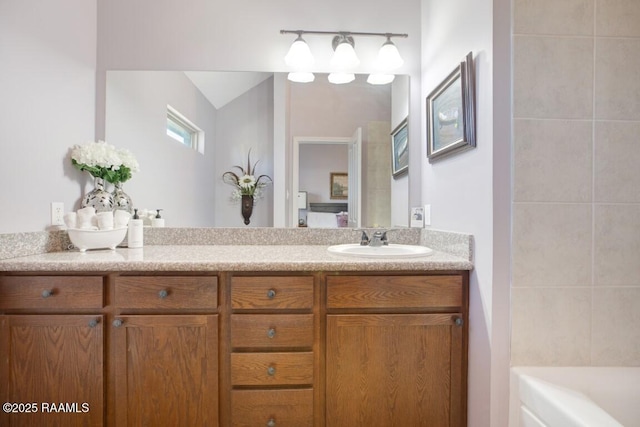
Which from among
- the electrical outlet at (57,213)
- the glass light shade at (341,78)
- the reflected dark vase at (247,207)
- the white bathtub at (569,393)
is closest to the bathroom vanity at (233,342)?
the white bathtub at (569,393)

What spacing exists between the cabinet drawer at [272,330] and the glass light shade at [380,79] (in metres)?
1.43

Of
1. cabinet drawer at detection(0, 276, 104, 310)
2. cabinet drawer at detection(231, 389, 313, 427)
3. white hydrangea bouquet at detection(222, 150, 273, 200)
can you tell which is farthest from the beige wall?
cabinet drawer at detection(0, 276, 104, 310)

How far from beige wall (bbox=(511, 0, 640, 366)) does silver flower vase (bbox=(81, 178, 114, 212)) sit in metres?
1.98

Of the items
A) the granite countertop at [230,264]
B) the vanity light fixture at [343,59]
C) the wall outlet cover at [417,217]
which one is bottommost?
the granite countertop at [230,264]

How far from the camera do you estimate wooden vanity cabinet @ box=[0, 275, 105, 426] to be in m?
1.22

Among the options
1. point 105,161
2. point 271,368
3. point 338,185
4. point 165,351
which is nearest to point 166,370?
point 165,351

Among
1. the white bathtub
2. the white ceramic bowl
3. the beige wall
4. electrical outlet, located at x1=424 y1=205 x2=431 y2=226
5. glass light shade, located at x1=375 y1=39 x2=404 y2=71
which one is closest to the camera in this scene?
the white bathtub

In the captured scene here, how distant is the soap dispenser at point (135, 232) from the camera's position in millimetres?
1628

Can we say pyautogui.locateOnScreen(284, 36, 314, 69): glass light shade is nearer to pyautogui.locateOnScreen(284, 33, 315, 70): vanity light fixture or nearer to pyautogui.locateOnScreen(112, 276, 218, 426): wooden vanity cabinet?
pyautogui.locateOnScreen(284, 33, 315, 70): vanity light fixture

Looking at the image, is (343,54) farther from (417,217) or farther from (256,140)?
(417,217)

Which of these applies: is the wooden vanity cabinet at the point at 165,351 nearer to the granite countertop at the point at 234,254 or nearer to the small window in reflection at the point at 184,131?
the granite countertop at the point at 234,254

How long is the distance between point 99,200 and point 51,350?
30.5 inches

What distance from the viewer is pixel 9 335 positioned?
121 centimetres

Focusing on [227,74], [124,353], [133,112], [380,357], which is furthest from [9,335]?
[227,74]
